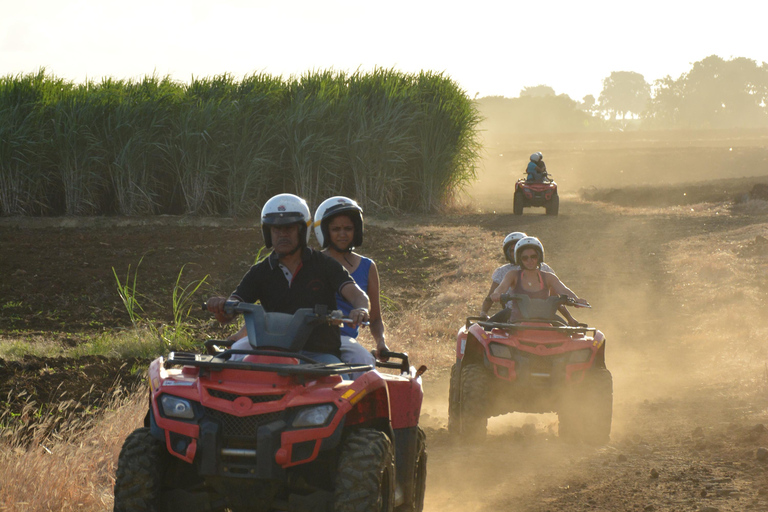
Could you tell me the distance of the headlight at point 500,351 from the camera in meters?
7.46

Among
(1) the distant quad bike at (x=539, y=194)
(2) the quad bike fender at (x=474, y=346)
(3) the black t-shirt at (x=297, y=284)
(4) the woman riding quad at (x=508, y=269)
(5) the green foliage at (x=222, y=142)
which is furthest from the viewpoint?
(1) the distant quad bike at (x=539, y=194)

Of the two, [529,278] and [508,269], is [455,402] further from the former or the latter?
[508,269]

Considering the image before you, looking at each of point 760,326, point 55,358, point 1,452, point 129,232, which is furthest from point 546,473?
point 129,232

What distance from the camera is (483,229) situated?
24.1 meters

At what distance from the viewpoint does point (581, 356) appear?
7.47m

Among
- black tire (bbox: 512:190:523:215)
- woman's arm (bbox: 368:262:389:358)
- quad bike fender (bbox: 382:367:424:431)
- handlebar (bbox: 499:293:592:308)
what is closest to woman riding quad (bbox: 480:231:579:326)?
handlebar (bbox: 499:293:592:308)

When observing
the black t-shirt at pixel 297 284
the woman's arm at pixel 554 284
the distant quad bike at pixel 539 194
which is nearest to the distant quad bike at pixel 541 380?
the woman's arm at pixel 554 284

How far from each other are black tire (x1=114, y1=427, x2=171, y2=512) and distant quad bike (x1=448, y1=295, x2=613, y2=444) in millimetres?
3932

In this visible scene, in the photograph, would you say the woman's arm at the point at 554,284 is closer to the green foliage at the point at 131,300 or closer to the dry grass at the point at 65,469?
the dry grass at the point at 65,469

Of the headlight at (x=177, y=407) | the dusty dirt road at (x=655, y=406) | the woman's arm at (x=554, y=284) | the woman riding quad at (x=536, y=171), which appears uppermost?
the woman riding quad at (x=536, y=171)

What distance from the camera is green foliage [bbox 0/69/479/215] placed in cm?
2427

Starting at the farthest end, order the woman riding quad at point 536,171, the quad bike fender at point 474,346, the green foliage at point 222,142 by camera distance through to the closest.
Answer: the woman riding quad at point 536,171 → the green foliage at point 222,142 → the quad bike fender at point 474,346

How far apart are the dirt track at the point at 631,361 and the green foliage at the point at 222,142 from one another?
2.70m

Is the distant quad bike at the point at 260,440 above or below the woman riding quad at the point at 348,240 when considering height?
below
